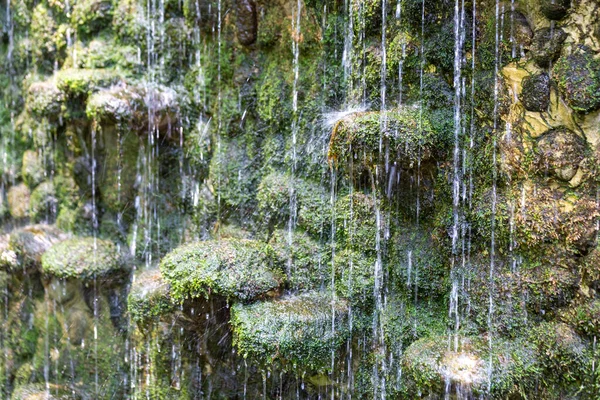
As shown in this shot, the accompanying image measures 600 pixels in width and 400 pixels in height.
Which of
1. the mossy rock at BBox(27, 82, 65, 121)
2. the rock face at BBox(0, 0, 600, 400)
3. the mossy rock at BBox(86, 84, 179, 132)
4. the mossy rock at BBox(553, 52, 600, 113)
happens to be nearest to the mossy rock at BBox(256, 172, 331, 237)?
the rock face at BBox(0, 0, 600, 400)

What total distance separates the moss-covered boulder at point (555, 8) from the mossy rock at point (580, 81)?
270 mm

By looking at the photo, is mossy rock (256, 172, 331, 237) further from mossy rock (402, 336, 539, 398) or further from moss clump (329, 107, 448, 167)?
mossy rock (402, 336, 539, 398)

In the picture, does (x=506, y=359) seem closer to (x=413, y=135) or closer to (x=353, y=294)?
(x=353, y=294)

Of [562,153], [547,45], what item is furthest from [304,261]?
[547,45]

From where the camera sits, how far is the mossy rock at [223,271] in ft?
13.4

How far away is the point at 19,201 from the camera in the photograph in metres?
6.36

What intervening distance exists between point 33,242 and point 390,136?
3.81 meters

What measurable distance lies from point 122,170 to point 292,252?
201cm

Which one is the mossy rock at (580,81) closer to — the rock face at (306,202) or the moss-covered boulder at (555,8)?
the rock face at (306,202)

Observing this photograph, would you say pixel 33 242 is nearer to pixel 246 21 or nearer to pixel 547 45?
pixel 246 21

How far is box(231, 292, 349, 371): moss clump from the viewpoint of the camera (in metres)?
3.87

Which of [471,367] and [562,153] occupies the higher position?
[562,153]

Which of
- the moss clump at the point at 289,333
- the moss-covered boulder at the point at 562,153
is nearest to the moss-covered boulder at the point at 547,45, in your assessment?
the moss-covered boulder at the point at 562,153

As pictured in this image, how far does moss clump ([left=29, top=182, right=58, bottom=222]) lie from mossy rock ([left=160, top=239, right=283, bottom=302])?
87.2 inches
